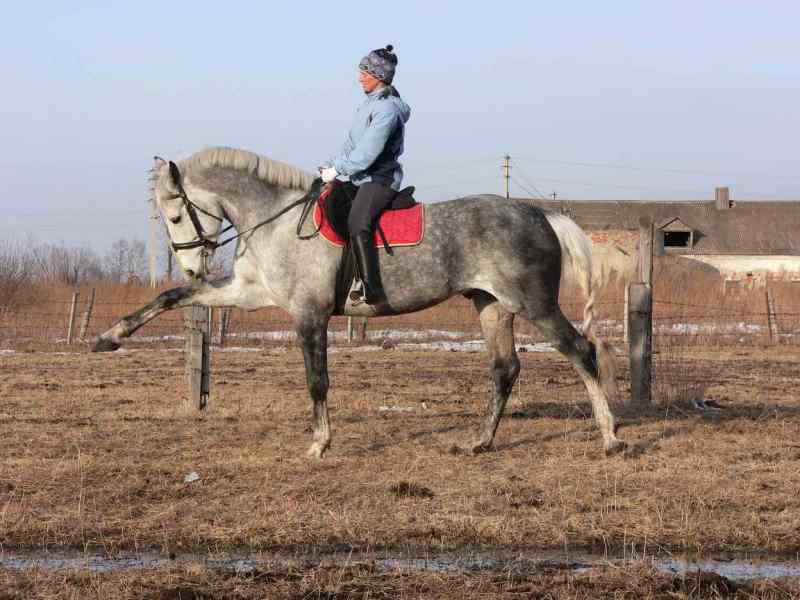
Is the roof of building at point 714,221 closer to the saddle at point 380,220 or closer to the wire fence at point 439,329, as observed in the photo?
the wire fence at point 439,329

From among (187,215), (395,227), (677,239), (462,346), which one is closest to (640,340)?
(395,227)

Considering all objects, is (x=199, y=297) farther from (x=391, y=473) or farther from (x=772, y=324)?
(x=772, y=324)

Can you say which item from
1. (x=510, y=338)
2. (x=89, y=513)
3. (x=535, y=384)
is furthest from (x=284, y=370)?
(x=89, y=513)

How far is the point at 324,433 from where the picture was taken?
924 cm

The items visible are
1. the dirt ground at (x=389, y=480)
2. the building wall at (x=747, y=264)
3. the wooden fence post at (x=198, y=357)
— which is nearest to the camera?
the dirt ground at (x=389, y=480)

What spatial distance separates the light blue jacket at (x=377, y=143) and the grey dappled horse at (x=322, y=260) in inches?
20.3

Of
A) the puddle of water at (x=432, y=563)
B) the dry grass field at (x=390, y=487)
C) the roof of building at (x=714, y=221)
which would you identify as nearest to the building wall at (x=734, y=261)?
the roof of building at (x=714, y=221)

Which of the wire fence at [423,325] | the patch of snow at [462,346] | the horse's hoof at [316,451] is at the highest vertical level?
the wire fence at [423,325]

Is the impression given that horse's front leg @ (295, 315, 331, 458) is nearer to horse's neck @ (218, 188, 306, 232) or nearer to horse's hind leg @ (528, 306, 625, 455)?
horse's neck @ (218, 188, 306, 232)

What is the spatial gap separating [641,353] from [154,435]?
5526 mm

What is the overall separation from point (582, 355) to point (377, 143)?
2425mm

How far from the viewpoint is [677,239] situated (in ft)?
226

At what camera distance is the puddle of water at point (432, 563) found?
563 cm

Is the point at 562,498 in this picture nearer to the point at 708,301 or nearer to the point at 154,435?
the point at 154,435
